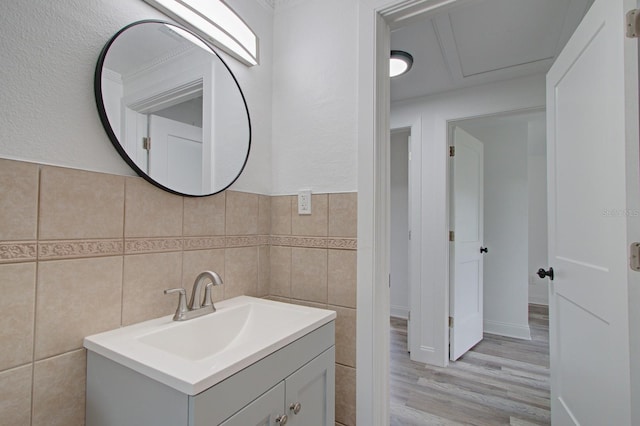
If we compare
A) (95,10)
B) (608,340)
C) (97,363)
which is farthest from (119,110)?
(608,340)

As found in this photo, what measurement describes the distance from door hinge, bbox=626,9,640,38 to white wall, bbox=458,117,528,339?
2249mm

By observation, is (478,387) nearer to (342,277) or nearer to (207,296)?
(342,277)

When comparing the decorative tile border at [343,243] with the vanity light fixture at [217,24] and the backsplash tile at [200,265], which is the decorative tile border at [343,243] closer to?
the backsplash tile at [200,265]

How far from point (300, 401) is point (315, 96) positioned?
4.16 ft

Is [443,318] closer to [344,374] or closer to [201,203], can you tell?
[344,374]

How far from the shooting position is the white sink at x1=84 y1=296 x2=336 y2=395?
2.21ft

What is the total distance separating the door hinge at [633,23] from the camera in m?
0.91

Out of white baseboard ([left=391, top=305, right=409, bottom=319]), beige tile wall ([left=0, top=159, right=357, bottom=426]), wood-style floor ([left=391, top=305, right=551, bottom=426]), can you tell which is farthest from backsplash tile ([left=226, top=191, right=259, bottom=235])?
white baseboard ([left=391, top=305, right=409, bottom=319])

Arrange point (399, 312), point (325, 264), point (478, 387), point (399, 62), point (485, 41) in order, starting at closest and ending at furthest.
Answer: point (325, 264) < point (485, 41) < point (399, 62) < point (478, 387) < point (399, 312)

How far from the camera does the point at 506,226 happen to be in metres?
3.22

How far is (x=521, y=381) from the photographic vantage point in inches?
87.0

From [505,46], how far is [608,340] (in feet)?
5.81

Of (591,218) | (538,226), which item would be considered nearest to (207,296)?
(591,218)

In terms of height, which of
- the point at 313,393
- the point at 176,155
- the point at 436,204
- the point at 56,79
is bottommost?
the point at 313,393
